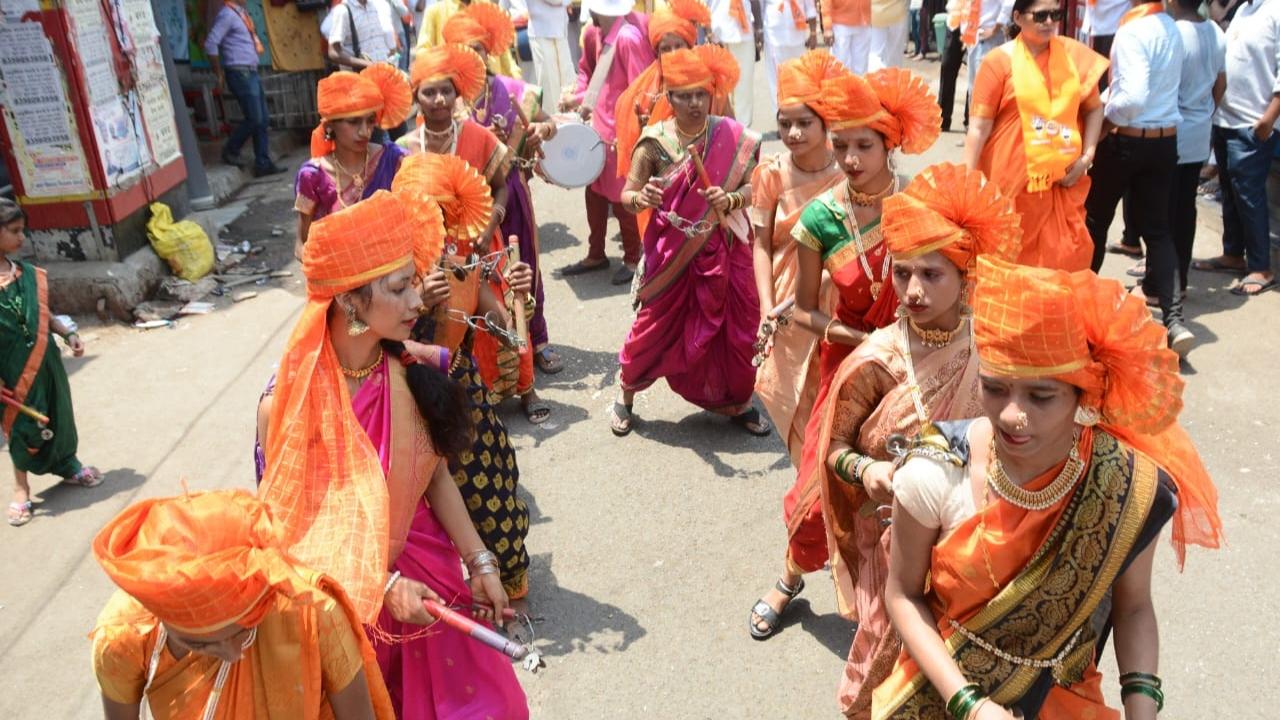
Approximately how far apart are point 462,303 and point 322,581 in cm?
275

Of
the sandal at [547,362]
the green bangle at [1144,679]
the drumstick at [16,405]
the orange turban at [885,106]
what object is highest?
the orange turban at [885,106]

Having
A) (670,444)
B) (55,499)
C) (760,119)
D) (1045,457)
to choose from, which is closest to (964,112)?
(760,119)

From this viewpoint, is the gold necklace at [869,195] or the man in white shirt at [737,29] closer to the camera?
the gold necklace at [869,195]

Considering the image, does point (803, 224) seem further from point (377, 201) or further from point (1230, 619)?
point (1230, 619)

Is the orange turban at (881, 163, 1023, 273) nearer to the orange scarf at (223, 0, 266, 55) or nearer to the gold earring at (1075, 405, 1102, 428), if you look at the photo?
the gold earring at (1075, 405, 1102, 428)

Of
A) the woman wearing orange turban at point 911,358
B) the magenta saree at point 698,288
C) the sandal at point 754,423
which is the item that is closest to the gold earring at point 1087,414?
the woman wearing orange turban at point 911,358

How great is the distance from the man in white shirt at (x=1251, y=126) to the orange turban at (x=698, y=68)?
11.7ft

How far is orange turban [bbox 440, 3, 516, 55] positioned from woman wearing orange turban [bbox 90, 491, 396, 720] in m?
5.45

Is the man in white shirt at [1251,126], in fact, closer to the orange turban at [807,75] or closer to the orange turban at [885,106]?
the orange turban at [807,75]

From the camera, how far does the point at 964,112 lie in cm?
1191

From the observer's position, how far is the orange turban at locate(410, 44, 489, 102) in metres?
5.73

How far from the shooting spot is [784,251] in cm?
498

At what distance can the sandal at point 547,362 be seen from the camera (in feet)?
22.6

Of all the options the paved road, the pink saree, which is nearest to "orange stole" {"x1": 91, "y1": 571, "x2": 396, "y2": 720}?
the pink saree
